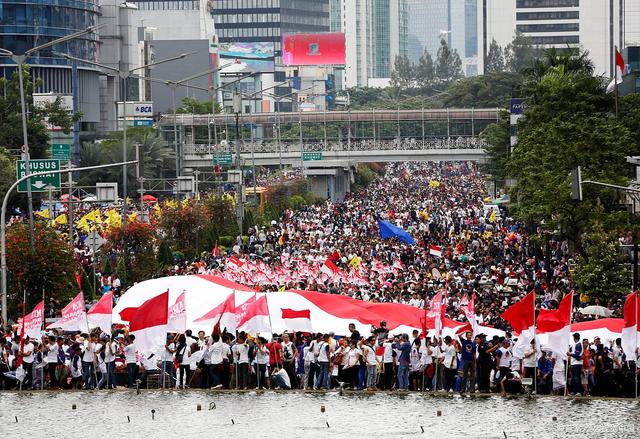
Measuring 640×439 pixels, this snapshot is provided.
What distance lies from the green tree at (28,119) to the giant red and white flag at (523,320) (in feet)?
204

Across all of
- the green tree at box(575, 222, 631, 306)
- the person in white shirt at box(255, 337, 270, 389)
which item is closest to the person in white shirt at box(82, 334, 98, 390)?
the person in white shirt at box(255, 337, 270, 389)

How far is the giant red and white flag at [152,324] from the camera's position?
2994cm

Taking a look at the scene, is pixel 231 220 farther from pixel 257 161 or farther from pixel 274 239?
pixel 257 161

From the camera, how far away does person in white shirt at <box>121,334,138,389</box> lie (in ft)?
99.1

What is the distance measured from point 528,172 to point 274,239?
14.5 m

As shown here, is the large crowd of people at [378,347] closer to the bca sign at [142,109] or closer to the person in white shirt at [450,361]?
the person in white shirt at [450,361]

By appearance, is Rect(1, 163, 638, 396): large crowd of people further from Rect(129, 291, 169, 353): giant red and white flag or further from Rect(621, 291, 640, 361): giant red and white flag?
Rect(129, 291, 169, 353): giant red and white flag

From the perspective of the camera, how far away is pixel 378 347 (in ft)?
99.6

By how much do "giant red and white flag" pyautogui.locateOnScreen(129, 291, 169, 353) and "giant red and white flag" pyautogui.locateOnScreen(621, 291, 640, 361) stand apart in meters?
8.63

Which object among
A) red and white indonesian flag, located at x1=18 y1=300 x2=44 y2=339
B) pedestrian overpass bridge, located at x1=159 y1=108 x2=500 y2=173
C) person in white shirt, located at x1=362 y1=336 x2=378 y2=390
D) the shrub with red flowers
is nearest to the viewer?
person in white shirt, located at x1=362 y1=336 x2=378 y2=390

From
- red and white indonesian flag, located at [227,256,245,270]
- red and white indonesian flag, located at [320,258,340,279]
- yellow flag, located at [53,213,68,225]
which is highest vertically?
yellow flag, located at [53,213,68,225]

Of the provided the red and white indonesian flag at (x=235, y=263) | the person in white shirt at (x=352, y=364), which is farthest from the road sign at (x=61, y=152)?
the person in white shirt at (x=352, y=364)

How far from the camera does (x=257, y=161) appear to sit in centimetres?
11919

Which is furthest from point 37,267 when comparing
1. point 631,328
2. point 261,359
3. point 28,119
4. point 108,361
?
point 28,119
